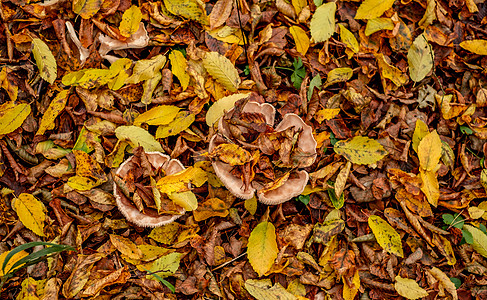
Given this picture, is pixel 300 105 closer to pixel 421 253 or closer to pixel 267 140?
pixel 267 140

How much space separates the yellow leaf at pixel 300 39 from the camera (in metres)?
2.55

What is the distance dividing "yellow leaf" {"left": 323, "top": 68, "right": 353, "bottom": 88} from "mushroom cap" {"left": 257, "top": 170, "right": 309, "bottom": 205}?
0.78 meters

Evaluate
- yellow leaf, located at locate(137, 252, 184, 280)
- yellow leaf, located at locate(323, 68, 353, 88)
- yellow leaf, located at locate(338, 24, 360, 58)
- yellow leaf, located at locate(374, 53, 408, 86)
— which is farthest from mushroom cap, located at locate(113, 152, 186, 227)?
yellow leaf, located at locate(374, 53, 408, 86)

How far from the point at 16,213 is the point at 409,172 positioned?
268 cm

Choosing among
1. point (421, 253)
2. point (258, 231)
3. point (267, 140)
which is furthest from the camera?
point (421, 253)

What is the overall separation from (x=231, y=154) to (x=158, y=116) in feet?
2.02

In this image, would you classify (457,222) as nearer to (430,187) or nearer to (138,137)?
(430,187)

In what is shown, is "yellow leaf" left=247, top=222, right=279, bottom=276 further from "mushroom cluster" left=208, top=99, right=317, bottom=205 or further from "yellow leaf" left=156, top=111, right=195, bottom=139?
"yellow leaf" left=156, top=111, right=195, bottom=139

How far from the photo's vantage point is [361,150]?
2.45 m

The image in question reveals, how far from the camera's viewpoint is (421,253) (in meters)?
2.46

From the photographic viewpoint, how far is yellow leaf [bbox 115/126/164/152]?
2271 mm

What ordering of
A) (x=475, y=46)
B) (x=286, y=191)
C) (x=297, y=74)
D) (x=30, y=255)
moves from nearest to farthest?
(x=30, y=255), (x=286, y=191), (x=297, y=74), (x=475, y=46)

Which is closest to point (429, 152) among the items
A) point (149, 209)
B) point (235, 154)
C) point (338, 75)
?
point (338, 75)

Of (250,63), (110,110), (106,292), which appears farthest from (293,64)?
(106,292)
